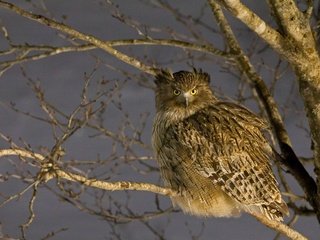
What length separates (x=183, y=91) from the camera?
4707mm

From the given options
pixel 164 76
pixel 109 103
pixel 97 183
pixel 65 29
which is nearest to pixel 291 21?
pixel 164 76

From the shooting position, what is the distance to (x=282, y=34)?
411cm

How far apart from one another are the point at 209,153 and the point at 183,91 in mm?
432

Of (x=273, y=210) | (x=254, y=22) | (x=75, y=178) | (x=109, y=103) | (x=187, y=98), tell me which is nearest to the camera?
(x=75, y=178)

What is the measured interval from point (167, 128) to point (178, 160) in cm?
21

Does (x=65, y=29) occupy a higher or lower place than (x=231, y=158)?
higher

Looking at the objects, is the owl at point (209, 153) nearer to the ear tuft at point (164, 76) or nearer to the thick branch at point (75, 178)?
the ear tuft at point (164, 76)

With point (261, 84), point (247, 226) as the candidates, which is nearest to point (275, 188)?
point (261, 84)

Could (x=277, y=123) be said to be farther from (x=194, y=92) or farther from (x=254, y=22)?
(x=254, y=22)

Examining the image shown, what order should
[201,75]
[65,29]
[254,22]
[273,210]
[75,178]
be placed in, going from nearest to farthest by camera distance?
[75,178] → [254,22] → [65,29] → [273,210] → [201,75]

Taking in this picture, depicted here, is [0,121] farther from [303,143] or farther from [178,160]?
[178,160]

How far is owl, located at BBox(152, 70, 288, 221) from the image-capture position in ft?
14.7

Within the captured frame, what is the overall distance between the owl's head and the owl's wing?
160 millimetres

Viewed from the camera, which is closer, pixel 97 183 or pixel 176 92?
pixel 97 183
